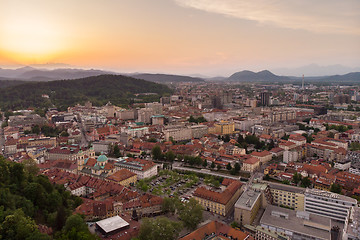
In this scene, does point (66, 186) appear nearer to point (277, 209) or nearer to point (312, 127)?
point (277, 209)

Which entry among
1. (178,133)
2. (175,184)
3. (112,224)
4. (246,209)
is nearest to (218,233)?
(246,209)

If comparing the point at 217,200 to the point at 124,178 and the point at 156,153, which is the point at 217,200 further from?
the point at 156,153

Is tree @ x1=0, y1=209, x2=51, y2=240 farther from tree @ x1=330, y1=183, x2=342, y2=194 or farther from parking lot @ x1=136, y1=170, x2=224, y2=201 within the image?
tree @ x1=330, y1=183, x2=342, y2=194

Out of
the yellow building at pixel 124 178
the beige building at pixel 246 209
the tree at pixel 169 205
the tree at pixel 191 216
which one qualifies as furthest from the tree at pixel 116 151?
the beige building at pixel 246 209

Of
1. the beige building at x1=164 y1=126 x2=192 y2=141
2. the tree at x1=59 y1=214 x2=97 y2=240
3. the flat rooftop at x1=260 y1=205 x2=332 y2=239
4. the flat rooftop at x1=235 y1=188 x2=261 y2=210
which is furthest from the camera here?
the beige building at x1=164 y1=126 x2=192 y2=141

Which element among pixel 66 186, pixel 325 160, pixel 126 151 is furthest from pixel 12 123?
pixel 325 160

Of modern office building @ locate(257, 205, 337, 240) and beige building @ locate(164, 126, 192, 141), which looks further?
beige building @ locate(164, 126, 192, 141)

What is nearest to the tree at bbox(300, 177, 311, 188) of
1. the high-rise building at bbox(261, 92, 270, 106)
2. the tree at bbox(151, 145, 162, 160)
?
the tree at bbox(151, 145, 162, 160)
